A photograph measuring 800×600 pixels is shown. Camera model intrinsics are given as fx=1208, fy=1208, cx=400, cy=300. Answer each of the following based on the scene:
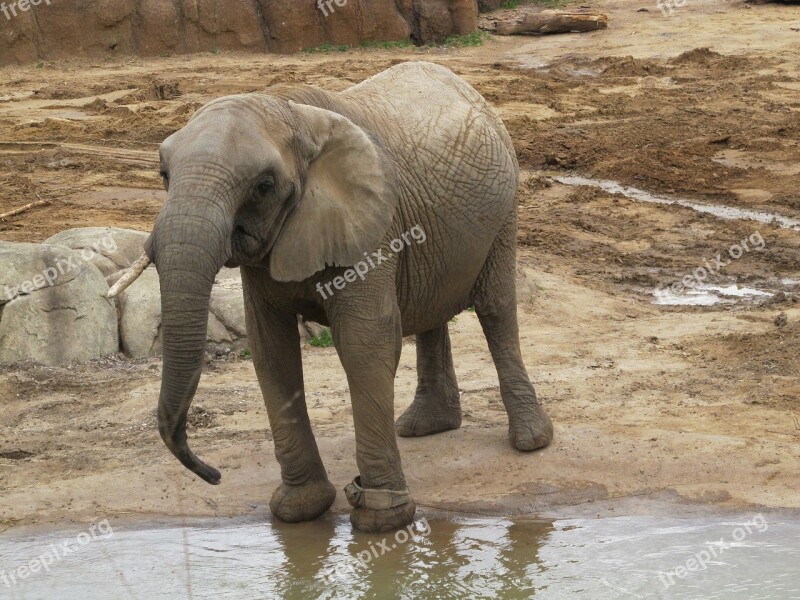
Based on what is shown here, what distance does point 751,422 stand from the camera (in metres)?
7.16

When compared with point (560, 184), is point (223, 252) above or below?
above

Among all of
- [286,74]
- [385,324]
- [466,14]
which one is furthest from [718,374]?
[466,14]

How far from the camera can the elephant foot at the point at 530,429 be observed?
6.79 metres

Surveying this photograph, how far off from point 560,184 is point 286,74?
6.47 m

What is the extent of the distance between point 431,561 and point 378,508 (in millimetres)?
370

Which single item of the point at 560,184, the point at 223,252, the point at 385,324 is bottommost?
the point at 560,184

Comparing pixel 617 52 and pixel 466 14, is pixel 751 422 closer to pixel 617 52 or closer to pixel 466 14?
pixel 617 52

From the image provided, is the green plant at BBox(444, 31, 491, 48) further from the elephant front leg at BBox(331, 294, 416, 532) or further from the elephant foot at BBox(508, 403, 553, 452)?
the elephant front leg at BBox(331, 294, 416, 532)

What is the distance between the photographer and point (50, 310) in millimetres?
8492

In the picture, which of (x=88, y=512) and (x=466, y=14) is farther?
(x=466, y=14)

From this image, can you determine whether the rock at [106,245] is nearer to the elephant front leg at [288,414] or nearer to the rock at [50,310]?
the rock at [50,310]

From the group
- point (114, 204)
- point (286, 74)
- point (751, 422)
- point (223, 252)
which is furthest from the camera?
point (286, 74)

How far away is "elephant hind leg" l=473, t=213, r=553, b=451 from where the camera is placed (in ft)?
22.1

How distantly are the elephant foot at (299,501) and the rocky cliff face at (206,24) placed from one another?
1584 centimetres
